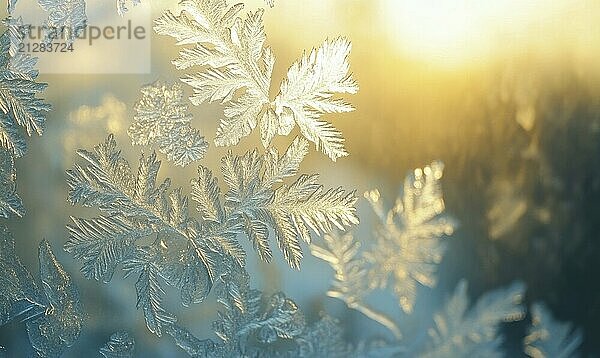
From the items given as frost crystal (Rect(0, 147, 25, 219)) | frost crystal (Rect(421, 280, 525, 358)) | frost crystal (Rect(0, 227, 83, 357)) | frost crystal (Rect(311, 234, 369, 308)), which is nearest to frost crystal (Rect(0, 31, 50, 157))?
frost crystal (Rect(0, 147, 25, 219))

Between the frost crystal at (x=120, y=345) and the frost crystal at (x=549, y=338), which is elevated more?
the frost crystal at (x=549, y=338)

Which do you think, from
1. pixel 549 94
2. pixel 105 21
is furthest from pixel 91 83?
pixel 549 94

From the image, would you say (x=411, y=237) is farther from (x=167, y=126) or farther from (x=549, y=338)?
(x=167, y=126)

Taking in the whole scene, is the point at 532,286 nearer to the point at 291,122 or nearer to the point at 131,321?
the point at 291,122

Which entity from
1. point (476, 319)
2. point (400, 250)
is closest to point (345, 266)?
point (400, 250)

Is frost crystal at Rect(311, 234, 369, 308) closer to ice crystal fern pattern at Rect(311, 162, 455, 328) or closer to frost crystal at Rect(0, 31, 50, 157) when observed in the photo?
ice crystal fern pattern at Rect(311, 162, 455, 328)

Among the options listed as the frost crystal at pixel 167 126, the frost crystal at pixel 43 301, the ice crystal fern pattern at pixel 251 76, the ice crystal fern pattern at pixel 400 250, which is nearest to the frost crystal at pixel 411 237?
the ice crystal fern pattern at pixel 400 250

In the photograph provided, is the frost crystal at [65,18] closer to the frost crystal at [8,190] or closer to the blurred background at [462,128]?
the blurred background at [462,128]
